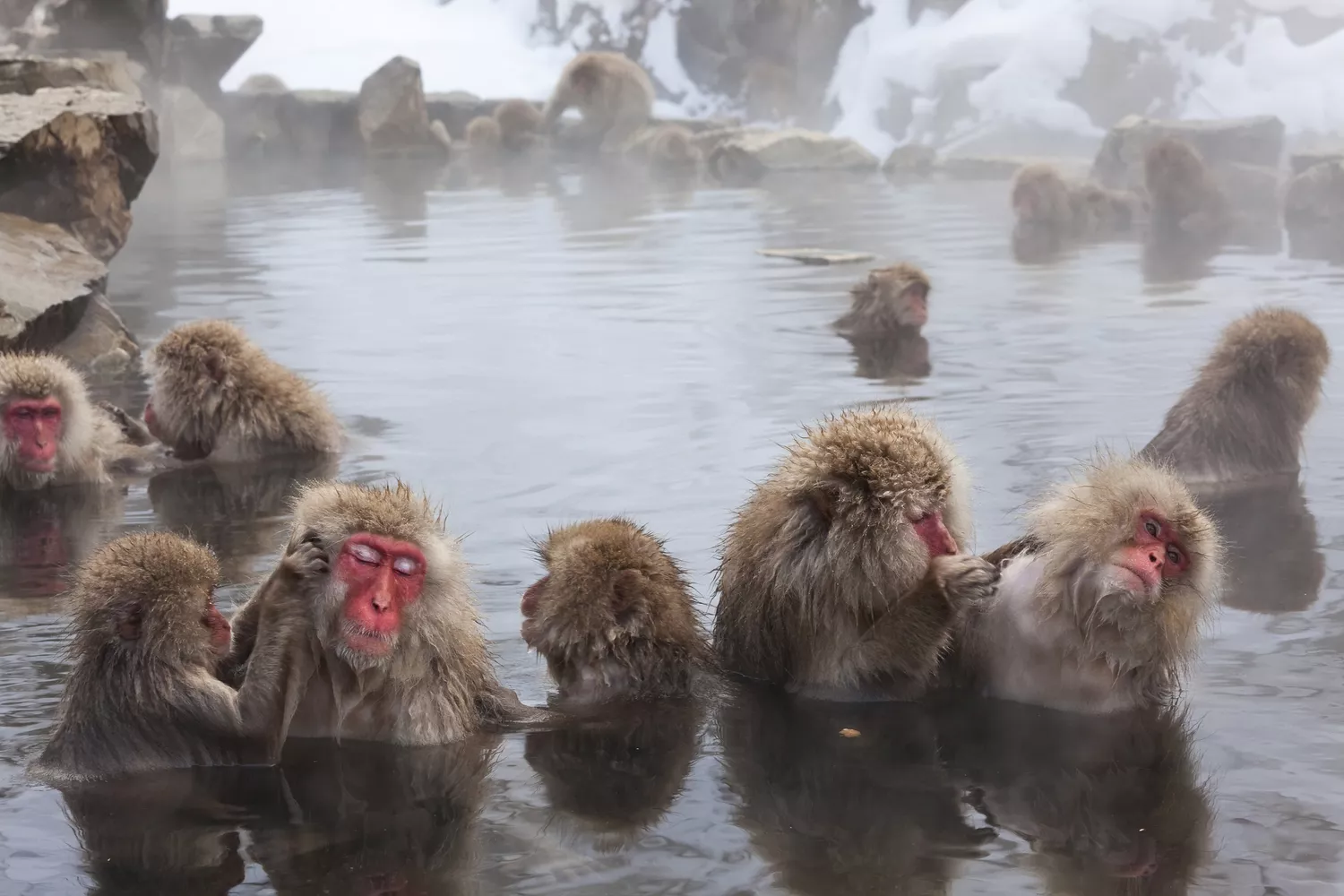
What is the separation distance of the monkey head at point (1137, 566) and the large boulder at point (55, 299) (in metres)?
5.08

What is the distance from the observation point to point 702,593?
172 inches

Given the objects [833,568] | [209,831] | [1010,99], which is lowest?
[209,831]

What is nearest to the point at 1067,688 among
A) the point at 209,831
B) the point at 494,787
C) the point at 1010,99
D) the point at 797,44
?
the point at 494,787

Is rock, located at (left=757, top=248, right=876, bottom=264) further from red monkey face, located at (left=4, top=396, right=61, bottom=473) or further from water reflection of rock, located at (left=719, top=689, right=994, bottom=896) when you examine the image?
water reflection of rock, located at (left=719, top=689, right=994, bottom=896)

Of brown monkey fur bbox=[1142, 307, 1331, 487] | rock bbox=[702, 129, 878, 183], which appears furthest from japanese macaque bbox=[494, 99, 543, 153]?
brown monkey fur bbox=[1142, 307, 1331, 487]

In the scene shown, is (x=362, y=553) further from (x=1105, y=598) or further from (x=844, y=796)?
(x=1105, y=598)

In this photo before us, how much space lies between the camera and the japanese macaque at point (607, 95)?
24.2 meters

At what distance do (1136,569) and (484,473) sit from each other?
293 centimetres

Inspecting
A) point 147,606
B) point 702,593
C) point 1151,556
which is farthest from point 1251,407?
point 147,606

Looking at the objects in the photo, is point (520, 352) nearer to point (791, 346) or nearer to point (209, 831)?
point (791, 346)

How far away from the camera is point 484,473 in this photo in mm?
5684

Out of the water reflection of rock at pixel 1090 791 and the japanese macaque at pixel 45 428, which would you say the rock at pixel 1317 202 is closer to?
the japanese macaque at pixel 45 428

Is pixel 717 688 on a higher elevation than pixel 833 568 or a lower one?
lower

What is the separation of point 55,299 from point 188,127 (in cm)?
1919
